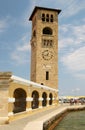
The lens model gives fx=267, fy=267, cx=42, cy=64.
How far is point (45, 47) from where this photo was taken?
5622cm

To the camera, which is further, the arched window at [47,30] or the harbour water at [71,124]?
the arched window at [47,30]

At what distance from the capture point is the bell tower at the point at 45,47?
181 feet

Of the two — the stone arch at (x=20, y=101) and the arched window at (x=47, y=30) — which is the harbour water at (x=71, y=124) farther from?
the arched window at (x=47, y=30)

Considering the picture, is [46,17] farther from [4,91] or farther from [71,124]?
[4,91]

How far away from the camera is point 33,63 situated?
188 feet

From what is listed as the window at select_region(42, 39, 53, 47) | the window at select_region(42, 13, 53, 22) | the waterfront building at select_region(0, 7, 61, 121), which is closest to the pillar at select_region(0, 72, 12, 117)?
the waterfront building at select_region(0, 7, 61, 121)

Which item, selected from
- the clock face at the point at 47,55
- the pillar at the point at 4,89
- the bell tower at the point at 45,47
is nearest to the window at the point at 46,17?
the bell tower at the point at 45,47

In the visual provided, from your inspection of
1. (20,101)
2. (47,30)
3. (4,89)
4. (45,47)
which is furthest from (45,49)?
(4,89)

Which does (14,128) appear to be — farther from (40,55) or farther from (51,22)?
(51,22)

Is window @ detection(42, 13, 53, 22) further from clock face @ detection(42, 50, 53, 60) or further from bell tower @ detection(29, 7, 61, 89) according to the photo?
clock face @ detection(42, 50, 53, 60)

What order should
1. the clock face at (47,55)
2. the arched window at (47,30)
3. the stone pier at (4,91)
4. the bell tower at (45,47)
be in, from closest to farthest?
the stone pier at (4,91), the bell tower at (45,47), the clock face at (47,55), the arched window at (47,30)

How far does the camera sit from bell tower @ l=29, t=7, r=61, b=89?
181 ft

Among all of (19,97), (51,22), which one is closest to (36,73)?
(51,22)

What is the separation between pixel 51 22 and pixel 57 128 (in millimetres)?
39306
